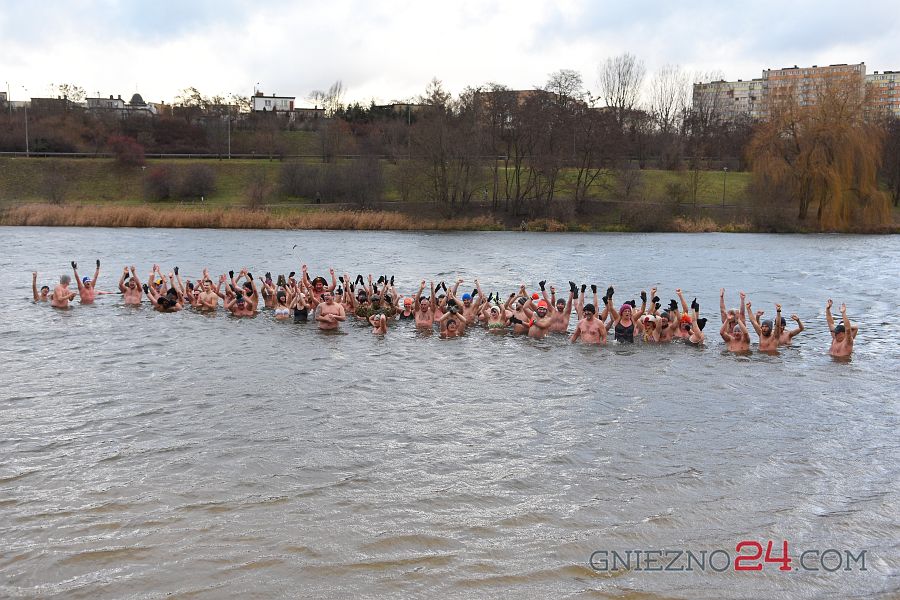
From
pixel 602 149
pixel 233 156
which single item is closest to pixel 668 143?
pixel 602 149

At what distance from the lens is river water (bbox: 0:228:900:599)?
19.7 ft

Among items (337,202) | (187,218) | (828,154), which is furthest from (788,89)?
(187,218)

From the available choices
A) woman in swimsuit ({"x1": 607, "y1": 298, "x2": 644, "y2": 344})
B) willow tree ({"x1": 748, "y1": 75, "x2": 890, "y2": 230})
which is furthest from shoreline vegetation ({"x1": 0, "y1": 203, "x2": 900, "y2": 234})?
woman in swimsuit ({"x1": 607, "y1": 298, "x2": 644, "y2": 344})

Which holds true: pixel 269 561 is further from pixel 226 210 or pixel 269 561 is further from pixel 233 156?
pixel 233 156

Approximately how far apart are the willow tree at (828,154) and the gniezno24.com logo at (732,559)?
40.5 m

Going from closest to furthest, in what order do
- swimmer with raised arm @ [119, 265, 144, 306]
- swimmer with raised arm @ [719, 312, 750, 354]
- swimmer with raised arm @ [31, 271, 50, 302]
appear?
1. swimmer with raised arm @ [719, 312, 750, 354]
2. swimmer with raised arm @ [119, 265, 144, 306]
3. swimmer with raised arm @ [31, 271, 50, 302]

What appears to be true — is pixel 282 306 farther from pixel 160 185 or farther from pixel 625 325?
pixel 160 185

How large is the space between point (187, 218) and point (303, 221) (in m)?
6.50

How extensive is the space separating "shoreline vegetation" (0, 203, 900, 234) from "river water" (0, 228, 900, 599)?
90.9 feet

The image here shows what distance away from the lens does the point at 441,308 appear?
16203 millimetres

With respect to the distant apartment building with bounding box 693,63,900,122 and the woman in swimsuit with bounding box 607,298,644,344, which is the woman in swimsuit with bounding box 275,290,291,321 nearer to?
the woman in swimsuit with bounding box 607,298,644,344

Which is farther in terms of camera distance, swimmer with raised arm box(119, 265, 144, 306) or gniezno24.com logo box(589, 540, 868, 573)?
swimmer with raised arm box(119, 265, 144, 306)

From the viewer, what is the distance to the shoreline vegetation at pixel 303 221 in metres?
42.9

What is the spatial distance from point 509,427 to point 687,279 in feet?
62.2
